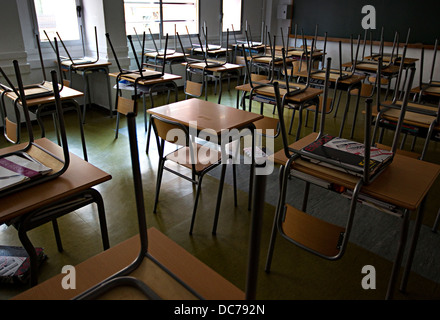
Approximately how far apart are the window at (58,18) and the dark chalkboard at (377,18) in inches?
187

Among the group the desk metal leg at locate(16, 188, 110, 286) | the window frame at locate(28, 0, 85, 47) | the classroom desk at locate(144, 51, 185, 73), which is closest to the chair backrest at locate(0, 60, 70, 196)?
the desk metal leg at locate(16, 188, 110, 286)

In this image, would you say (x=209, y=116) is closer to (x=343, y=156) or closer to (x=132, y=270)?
(x=343, y=156)

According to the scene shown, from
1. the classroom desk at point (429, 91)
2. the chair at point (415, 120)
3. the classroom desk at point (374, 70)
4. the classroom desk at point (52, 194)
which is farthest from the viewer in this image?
the classroom desk at point (374, 70)

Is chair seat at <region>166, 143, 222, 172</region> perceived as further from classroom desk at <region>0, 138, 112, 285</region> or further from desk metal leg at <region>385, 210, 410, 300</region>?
desk metal leg at <region>385, 210, 410, 300</region>

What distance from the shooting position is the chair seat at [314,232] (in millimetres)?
1442

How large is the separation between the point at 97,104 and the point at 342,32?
16.3ft

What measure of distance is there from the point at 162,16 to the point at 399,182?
5.27 metres

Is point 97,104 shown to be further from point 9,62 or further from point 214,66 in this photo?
point 214,66

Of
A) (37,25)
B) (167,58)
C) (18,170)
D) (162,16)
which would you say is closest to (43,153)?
(18,170)

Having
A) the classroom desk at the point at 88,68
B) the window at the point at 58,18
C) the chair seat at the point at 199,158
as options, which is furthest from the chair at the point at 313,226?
the window at the point at 58,18

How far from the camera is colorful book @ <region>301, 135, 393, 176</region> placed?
139cm

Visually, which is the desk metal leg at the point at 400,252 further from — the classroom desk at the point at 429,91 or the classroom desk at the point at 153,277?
the classroom desk at the point at 429,91

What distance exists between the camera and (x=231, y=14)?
23.3 ft
